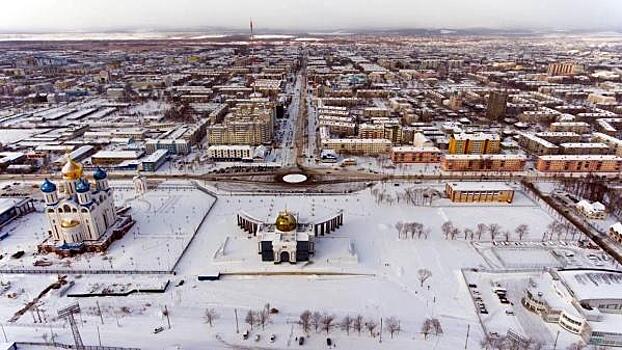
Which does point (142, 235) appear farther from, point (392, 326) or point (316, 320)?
point (392, 326)

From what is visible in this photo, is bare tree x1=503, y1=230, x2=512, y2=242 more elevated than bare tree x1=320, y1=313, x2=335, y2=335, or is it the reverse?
bare tree x1=503, y1=230, x2=512, y2=242

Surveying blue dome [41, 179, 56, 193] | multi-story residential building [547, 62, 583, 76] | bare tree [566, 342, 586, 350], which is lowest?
bare tree [566, 342, 586, 350]

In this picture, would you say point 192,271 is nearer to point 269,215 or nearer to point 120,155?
point 269,215

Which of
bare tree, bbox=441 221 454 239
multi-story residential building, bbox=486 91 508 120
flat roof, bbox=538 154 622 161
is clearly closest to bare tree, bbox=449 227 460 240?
bare tree, bbox=441 221 454 239

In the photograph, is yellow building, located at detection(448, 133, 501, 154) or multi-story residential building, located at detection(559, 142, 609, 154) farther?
yellow building, located at detection(448, 133, 501, 154)

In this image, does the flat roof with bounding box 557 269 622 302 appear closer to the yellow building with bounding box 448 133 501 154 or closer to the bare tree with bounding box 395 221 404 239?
the bare tree with bounding box 395 221 404 239

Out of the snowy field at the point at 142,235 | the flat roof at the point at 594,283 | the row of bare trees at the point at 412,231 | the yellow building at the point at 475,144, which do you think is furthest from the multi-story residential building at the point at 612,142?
the snowy field at the point at 142,235
